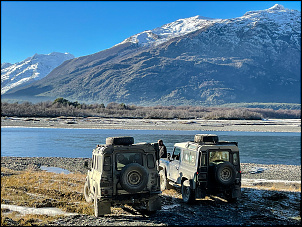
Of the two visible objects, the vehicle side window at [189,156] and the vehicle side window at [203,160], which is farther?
the vehicle side window at [189,156]

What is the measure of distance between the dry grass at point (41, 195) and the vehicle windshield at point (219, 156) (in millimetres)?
4329

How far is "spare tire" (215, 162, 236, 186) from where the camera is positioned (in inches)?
443

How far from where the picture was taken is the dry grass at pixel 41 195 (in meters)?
9.95

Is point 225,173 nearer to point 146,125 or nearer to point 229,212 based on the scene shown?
point 229,212

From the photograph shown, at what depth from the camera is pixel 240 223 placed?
10055mm

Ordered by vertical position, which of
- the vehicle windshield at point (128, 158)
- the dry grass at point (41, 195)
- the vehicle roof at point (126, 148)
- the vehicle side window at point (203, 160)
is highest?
the vehicle roof at point (126, 148)

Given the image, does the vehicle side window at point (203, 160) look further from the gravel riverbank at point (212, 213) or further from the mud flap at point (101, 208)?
the mud flap at point (101, 208)

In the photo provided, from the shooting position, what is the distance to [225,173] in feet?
37.3

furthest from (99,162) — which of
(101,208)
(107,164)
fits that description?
(101,208)

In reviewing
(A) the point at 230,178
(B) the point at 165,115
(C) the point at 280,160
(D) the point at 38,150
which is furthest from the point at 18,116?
(A) the point at 230,178

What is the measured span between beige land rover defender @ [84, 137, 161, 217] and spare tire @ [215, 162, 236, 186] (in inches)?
84.9

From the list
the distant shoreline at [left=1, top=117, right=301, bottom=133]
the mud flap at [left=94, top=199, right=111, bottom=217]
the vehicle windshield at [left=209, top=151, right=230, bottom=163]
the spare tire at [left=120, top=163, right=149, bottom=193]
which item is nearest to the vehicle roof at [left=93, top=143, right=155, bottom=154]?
the spare tire at [left=120, top=163, right=149, bottom=193]

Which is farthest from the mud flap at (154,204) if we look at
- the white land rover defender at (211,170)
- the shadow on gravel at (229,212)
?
the white land rover defender at (211,170)

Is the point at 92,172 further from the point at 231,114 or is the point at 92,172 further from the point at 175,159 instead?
the point at 231,114
